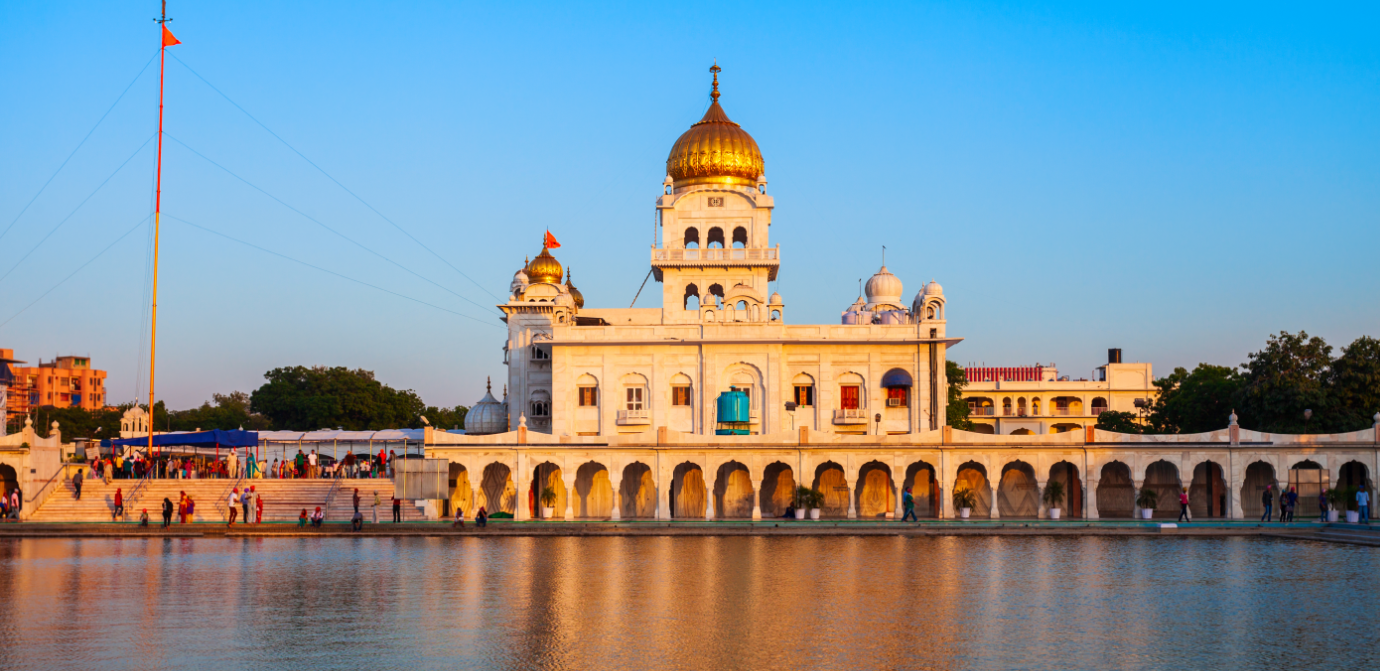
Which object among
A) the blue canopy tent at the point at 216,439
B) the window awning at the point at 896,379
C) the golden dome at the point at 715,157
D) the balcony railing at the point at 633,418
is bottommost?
the blue canopy tent at the point at 216,439

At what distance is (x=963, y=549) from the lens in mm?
38625

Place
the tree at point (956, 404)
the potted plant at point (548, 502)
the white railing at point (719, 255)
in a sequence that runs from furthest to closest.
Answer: the tree at point (956, 404)
the white railing at point (719, 255)
the potted plant at point (548, 502)

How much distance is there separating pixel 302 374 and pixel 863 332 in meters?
60.1

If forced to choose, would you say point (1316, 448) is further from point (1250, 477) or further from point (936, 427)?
point (936, 427)

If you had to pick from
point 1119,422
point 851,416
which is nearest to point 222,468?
point 851,416

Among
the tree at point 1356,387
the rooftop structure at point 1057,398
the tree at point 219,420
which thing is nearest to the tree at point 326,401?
the tree at point 219,420

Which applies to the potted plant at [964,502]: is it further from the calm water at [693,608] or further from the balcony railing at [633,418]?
the balcony railing at [633,418]

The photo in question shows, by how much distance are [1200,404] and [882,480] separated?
22.3 m

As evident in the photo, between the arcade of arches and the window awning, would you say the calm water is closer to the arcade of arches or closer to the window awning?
the arcade of arches

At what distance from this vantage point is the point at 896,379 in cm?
6081

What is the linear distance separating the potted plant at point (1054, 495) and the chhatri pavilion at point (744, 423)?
1.37 feet

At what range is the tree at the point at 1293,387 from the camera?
56281mm

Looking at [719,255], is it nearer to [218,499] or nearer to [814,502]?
[814,502]

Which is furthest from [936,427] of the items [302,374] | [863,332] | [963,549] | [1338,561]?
[302,374]
